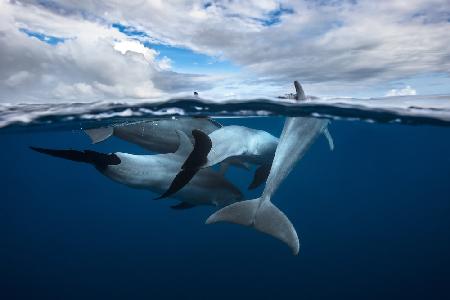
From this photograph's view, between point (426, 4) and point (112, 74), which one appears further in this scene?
point (112, 74)

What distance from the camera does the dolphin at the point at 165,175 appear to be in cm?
760

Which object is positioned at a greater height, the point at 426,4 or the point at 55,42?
the point at 426,4

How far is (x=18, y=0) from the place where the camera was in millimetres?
7617

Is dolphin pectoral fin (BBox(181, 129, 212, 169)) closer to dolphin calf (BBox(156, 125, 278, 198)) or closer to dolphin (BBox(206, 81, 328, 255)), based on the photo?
dolphin calf (BBox(156, 125, 278, 198))

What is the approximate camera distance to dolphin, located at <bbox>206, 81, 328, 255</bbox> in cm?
688

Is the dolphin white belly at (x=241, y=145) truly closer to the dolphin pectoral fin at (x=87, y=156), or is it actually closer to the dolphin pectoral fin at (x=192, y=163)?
the dolphin pectoral fin at (x=192, y=163)

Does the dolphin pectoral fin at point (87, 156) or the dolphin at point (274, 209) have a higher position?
the dolphin pectoral fin at point (87, 156)

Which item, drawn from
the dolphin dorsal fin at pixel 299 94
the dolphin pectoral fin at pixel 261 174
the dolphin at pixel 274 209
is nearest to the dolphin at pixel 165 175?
the dolphin pectoral fin at pixel 261 174

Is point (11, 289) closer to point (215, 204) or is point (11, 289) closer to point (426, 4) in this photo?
point (215, 204)

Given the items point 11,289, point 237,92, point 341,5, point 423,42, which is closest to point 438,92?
point 423,42

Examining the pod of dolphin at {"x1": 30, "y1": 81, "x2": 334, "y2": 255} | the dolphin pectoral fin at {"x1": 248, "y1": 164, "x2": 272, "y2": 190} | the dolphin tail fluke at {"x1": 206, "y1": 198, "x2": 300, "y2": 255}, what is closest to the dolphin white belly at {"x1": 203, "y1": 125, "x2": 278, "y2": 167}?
the pod of dolphin at {"x1": 30, "y1": 81, "x2": 334, "y2": 255}

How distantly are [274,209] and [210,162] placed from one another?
162 cm

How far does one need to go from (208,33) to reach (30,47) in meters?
4.72

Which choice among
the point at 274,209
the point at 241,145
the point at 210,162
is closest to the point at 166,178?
the point at 210,162
